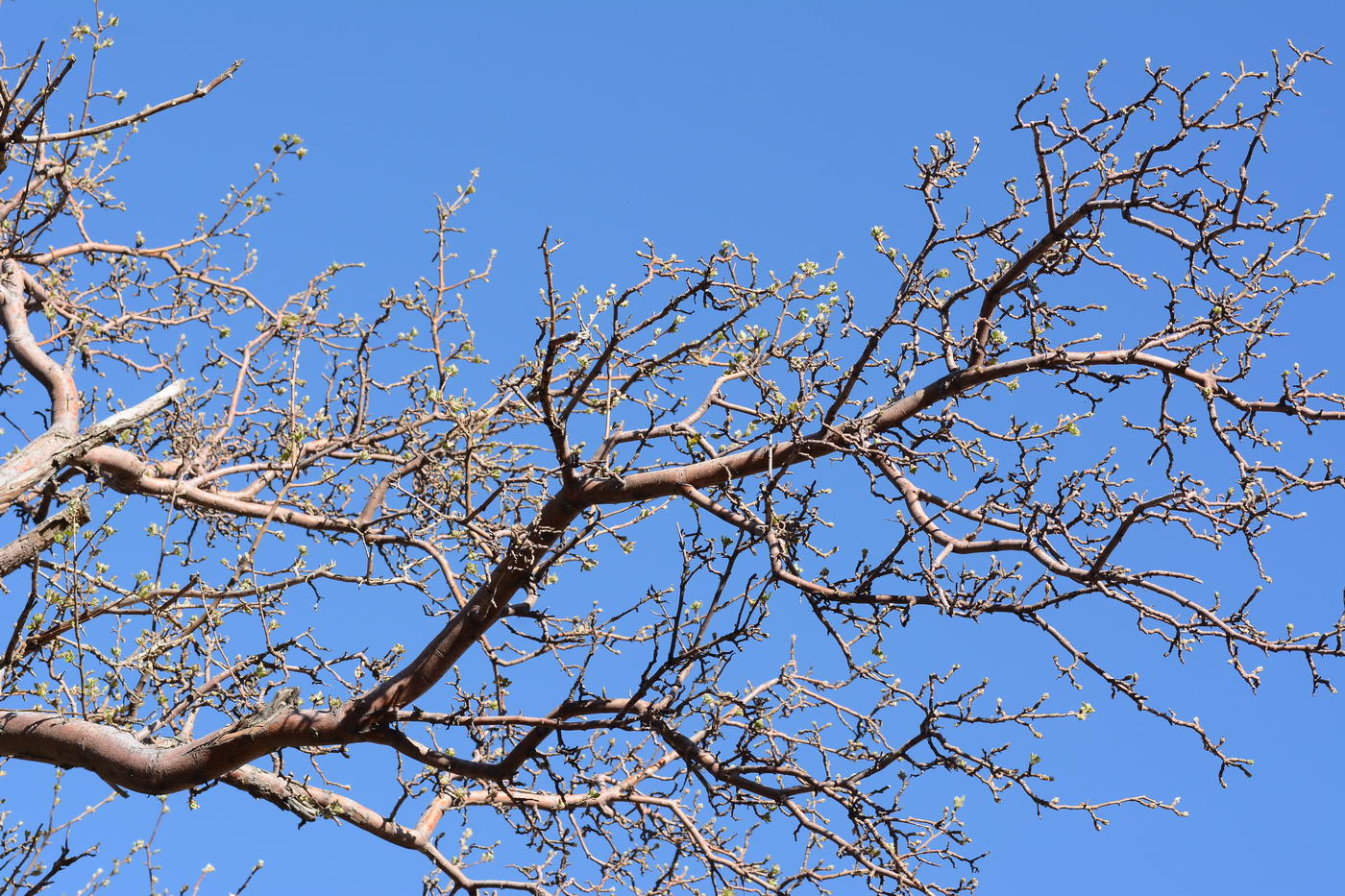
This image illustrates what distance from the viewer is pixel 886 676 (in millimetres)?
5102

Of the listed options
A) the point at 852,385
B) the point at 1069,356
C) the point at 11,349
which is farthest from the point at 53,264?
the point at 1069,356

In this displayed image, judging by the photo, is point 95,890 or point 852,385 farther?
point 95,890

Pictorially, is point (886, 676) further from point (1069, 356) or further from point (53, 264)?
point (53, 264)

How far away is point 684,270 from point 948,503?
1.38 metres

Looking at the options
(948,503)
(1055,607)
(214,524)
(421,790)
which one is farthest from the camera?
(214,524)

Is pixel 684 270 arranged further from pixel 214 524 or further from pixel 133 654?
pixel 214 524

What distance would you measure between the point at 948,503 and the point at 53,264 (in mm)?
6170

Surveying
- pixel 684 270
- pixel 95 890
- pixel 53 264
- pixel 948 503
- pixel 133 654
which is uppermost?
pixel 53 264

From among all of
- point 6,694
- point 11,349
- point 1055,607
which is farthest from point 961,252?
point 11,349

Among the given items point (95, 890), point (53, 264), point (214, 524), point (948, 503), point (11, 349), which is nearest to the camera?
point (948, 503)

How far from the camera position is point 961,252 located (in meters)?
5.28

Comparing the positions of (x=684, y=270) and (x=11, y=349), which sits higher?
(x=11, y=349)

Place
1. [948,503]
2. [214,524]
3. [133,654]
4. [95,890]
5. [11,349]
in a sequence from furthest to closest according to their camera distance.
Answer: [214,524], [11,349], [95,890], [133,654], [948,503]

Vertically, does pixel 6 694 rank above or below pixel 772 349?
below
